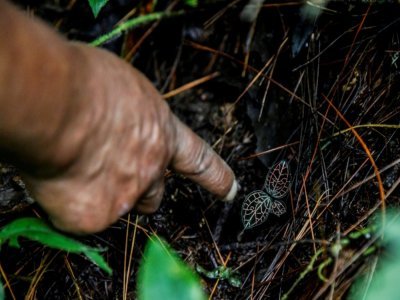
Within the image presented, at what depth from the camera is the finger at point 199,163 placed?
1.46 metres

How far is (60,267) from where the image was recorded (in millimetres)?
1828

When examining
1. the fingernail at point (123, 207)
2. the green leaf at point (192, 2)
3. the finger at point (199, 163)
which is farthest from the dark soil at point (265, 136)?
the fingernail at point (123, 207)

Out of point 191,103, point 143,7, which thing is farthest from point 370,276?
point 143,7

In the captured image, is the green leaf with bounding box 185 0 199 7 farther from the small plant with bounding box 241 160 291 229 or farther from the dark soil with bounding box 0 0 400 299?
the small plant with bounding box 241 160 291 229

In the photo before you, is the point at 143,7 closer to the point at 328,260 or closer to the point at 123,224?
the point at 123,224

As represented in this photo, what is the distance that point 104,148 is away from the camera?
3.98 ft

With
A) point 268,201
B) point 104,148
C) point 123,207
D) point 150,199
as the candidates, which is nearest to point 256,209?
point 268,201

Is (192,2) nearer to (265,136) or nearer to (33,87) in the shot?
(265,136)

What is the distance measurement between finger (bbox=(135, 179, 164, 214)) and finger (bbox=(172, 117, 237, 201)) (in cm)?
10

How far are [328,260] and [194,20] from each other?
1707 mm

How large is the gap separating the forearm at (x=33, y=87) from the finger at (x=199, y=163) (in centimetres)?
43

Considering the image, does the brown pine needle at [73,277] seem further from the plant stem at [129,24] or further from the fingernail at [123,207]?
the plant stem at [129,24]

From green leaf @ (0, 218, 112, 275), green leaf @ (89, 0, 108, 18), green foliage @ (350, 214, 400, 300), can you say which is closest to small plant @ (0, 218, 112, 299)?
green leaf @ (0, 218, 112, 275)

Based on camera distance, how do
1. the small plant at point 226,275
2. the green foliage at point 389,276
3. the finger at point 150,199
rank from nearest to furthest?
1. the green foliage at point 389,276
2. the finger at point 150,199
3. the small plant at point 226,275
